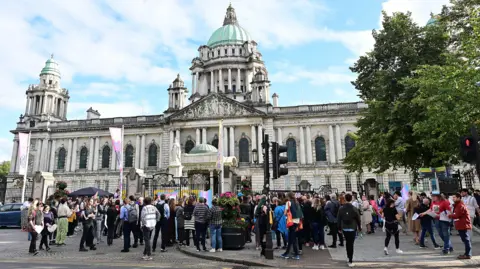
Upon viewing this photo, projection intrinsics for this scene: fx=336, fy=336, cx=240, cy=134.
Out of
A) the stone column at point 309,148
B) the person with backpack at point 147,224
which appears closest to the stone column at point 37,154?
the stone column at point 309,148

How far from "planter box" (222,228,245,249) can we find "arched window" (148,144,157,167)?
37.3 meters

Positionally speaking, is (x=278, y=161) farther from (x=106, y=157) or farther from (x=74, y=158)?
(x=74, y=158)

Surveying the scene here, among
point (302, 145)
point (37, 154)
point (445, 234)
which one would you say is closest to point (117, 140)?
point (445, 234)

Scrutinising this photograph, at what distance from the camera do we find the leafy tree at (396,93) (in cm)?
1989

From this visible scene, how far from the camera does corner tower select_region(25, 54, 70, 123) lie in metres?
53.3

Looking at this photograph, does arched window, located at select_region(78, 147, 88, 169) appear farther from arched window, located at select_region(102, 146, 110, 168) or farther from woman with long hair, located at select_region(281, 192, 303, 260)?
woman with long hair, located at select_region(281, 192, 303, 260)

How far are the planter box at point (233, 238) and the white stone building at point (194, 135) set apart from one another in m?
21.9

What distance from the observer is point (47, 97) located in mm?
54125

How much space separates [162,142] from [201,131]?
631 cm

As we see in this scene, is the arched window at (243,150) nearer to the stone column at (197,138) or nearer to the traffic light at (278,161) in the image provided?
the stone column at (197,138)

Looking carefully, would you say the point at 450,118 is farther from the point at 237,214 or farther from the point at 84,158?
the point at 84,158

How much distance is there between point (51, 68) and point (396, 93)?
54.0 metres

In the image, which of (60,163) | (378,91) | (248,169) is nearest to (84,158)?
(60,163)

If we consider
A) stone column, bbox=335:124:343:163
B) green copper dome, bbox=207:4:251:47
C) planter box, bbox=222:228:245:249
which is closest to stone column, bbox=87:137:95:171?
green copper dome, bbox=207:4:251:47
